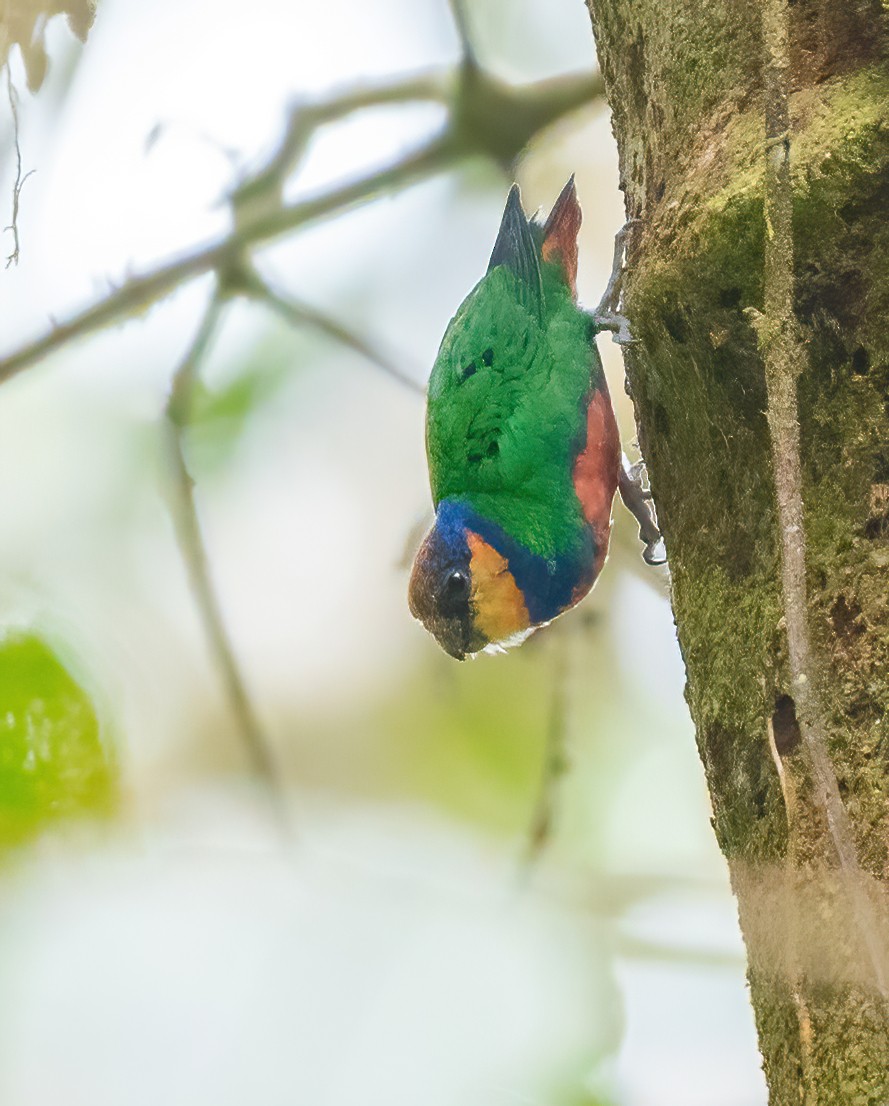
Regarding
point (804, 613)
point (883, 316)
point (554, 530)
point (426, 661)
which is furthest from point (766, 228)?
point (426, 661)

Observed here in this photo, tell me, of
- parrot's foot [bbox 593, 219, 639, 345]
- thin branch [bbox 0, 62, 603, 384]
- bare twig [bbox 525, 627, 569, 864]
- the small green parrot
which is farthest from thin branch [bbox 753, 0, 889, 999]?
bare twig [bbox 525, 627, 569, 864]

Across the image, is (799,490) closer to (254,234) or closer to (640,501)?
(640,501)

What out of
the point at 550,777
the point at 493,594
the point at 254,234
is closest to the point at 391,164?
the point at 254,234

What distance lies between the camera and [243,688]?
12.8 ft

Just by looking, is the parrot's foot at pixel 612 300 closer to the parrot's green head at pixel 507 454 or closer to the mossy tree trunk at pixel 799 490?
the parrot's green head at pixel 507 454

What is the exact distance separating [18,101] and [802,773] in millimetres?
2906

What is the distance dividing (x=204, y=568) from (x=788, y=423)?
2.52m

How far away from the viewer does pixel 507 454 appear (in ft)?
10.4

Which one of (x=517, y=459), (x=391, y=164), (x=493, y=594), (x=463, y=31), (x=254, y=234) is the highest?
(x=463, y=31)

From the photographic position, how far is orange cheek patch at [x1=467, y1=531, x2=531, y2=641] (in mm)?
3248

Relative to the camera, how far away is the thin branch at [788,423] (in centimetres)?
144

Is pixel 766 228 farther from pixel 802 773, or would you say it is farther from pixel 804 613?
pixel 802 773

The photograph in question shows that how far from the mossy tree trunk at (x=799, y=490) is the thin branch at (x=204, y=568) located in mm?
2139

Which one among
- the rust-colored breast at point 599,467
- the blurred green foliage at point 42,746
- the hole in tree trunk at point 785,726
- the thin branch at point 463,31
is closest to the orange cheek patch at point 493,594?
the rust-colored breast at point 599,467
